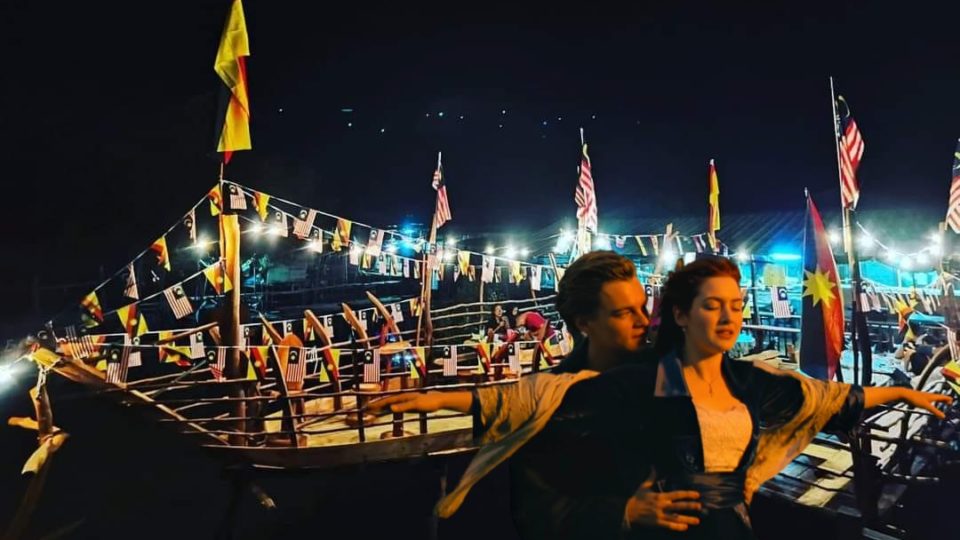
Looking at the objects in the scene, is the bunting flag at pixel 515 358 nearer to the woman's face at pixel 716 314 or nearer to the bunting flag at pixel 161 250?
the woman's face at pixel 716 314

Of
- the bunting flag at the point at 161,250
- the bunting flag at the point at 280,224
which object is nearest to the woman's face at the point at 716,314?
the bunting flag at the point at 161,250

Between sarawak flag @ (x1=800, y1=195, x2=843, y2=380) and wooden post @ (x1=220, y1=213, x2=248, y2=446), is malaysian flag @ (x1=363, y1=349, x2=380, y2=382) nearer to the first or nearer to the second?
wooden post @ (x1=220, y1=213, x2=248, y2=446)

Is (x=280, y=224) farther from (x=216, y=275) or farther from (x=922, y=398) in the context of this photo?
(x=922, y=398)

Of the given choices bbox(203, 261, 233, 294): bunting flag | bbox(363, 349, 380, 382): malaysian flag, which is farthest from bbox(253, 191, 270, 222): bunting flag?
bbox(363, 349, 380, 382): malaysian flag

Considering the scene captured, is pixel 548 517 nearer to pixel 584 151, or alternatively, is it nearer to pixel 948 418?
pixel 948 418

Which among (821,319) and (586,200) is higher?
(586,200)

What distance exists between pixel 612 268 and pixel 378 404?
1.36 meters

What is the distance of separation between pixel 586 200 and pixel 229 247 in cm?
888

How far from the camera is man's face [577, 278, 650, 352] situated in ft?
8.81

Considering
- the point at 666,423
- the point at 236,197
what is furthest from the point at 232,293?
the point at 666,423

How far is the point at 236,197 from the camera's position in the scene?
7195mm

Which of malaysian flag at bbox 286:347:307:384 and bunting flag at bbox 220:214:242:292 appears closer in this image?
bunting flag at bbox 220:214:242:292

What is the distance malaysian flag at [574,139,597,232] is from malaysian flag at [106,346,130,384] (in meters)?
9.86

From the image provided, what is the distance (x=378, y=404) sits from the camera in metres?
2.45
